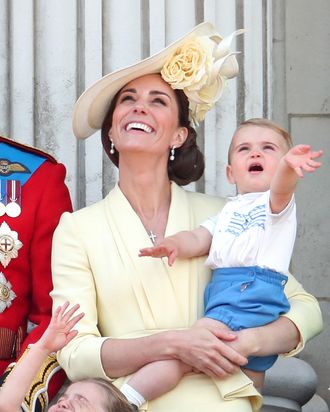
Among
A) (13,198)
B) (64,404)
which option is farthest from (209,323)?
(13,198)

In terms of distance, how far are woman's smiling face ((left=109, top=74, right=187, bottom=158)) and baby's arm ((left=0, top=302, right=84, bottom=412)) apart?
2.45 ft

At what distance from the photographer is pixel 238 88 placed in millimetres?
6215

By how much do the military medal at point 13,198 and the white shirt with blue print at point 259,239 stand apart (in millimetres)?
660

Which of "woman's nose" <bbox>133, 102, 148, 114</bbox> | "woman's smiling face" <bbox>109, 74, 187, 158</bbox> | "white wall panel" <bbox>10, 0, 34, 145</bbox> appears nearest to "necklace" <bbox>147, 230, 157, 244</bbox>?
"woman's smiling face" <bbox>109, 74, 187, 158</bbox>

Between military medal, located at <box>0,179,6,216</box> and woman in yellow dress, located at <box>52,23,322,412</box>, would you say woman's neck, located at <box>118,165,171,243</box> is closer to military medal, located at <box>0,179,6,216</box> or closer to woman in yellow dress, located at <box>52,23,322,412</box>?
woman in yellow dress, located at <box>52,23,322,412</box>

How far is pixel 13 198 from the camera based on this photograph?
5.49 meters

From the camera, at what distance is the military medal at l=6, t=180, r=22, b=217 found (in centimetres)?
547

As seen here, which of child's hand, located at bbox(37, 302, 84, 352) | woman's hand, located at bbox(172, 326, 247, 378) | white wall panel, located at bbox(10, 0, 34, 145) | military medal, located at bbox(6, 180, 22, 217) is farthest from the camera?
white wall panel, located at bbox(10, 0, 34, 145)

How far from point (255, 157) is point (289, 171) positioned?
36cm

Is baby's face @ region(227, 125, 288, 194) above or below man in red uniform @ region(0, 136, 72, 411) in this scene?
above

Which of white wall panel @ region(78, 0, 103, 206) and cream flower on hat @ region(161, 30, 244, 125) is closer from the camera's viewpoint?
cream flower on hat @ region(161, 30, 244, 125)

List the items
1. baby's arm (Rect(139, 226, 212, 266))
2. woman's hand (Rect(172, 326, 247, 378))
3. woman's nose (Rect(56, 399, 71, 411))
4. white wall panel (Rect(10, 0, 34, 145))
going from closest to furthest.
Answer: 1. woman's nose (Rect(56, 399, 71, 411))
2. woman's hand (Rect(172, 326, 247, 378))
3. baby's arm (Rect(139, 226, 212, 266))
4. white wall panel (Rect(10, 0, 34, 145))

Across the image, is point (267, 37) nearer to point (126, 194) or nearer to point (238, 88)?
point (238, 88)

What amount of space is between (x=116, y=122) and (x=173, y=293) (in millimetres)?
547
